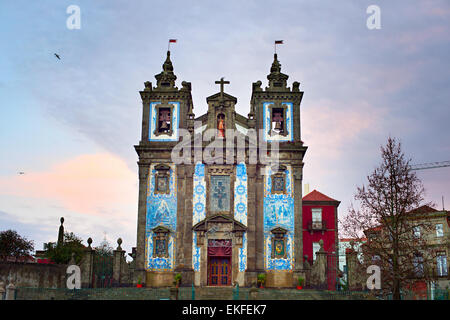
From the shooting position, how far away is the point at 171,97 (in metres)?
35.5

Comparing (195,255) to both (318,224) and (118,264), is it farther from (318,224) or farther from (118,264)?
(318,224)

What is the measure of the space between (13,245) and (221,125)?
82.2 feet

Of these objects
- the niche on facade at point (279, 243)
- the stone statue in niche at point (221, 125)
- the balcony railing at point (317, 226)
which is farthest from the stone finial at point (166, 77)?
the balcony railing at point (317, 226)

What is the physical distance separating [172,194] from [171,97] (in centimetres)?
730

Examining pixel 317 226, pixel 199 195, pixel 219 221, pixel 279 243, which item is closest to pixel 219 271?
pixel 219 221

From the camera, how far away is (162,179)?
1329 inches

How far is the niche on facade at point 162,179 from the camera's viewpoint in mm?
33500

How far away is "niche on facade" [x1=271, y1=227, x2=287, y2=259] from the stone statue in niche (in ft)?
25.2

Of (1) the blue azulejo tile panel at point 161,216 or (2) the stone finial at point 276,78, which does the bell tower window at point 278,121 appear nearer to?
(2) the stone finial at point 276,78

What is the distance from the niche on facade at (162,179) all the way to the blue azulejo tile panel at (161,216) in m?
0.21

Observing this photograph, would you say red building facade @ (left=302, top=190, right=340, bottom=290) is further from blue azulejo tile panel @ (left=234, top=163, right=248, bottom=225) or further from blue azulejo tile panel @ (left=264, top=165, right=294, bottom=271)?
blue azulejo tile panel @ (left=234, top=163, right=248, bottom=225)

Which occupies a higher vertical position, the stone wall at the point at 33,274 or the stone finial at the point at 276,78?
the stone finial at the point at 276,78
